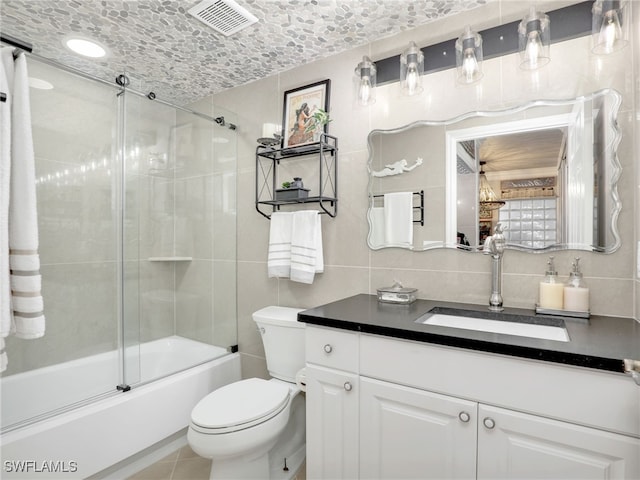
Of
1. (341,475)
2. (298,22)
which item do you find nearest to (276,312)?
(341,475)

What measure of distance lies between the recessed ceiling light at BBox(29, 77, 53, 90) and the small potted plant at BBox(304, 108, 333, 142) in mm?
1274

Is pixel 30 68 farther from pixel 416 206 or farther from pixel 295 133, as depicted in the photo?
pixel 416 206

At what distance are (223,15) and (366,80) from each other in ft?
2.43

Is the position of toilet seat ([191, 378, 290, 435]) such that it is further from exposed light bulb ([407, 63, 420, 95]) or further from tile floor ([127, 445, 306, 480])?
exposed light bulb ([407, 63, 420, 95])

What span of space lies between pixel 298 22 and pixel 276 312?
1524 mm

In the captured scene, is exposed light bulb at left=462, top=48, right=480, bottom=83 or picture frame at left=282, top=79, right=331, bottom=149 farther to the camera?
picture frame at left=282, top=79, right=331, bottom=149

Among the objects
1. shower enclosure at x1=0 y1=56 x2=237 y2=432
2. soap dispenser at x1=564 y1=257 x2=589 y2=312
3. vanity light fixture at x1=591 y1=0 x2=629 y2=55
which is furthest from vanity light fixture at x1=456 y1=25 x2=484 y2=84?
shower enclosure at x1=0 y1=56 x2=237 y2=432

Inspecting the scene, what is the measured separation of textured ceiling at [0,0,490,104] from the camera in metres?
1.58

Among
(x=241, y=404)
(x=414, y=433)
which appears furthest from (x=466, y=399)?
(x=241, y=404)

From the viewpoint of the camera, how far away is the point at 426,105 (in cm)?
170

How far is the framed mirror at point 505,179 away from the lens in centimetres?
134

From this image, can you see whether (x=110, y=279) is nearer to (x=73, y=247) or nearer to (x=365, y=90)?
(x=73, y=247)

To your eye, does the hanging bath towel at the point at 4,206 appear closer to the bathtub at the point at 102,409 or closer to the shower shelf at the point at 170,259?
the bathtub at the point at 102,409

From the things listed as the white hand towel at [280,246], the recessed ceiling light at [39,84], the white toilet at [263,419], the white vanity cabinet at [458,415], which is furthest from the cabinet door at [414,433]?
the recessed ceiling light at [39,84]
